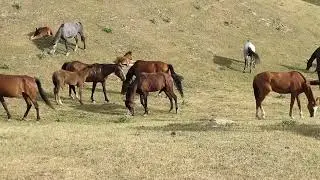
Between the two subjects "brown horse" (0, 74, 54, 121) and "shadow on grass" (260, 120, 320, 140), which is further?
"brown horse" (0, 74, 54, 121)

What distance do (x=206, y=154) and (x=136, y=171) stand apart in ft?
6.73

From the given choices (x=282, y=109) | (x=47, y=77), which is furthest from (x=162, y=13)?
(x=282, y=109)

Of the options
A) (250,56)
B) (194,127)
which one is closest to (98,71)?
(194,127)

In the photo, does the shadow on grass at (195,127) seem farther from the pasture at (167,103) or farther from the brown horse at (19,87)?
the brown horse at (19,87)

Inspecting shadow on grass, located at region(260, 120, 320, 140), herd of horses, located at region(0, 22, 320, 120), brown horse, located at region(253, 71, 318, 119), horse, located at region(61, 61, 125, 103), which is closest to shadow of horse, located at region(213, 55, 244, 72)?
herd of horses, located at region(0, 22, 320, 120)

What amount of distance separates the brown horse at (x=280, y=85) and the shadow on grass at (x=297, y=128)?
10.7ft

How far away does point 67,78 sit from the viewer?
24.0m

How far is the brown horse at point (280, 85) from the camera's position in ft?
68.5

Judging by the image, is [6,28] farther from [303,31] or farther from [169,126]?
[303,31]

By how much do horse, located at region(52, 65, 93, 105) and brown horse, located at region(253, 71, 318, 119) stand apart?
7440 mm

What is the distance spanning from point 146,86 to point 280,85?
5052mm

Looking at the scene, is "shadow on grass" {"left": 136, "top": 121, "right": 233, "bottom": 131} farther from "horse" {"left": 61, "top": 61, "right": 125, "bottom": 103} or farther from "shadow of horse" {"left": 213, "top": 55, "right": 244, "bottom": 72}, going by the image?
"shadow of horse" {"left": 213, "top": 55, "right": 244, "bottom": 72}

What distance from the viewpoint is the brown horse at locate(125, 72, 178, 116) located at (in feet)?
70.3

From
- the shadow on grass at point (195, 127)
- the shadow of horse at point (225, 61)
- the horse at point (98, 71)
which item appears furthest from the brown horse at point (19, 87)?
the shadow of horse at point (225, 61)
